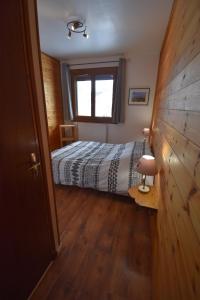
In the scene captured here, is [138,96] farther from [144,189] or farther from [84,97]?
[144,189]

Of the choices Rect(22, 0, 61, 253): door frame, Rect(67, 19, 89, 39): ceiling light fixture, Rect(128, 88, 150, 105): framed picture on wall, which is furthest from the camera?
Rect(128, 88, 150, 105): framed picture on wall

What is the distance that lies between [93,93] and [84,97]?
33 centimetres

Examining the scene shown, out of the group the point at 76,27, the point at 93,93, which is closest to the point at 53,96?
the point at 93,93

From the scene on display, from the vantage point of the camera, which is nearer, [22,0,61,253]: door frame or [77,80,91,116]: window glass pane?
[22,0,61,253]: door frame

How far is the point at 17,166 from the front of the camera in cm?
92

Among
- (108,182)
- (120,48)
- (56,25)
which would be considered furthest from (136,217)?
(120,48)

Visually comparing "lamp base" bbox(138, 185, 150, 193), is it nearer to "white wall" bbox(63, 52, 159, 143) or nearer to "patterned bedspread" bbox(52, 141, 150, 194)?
"patterned bedspread" bbox(52, 141, 150, 194)

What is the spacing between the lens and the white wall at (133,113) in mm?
3521

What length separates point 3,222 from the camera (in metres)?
0.85

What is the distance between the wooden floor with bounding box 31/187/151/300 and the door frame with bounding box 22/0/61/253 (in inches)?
13.6

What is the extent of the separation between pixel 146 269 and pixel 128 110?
342 cm

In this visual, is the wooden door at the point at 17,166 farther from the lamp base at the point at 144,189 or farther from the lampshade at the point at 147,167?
the lamp base at the point at 144,189

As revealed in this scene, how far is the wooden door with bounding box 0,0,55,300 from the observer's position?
0.80 metres

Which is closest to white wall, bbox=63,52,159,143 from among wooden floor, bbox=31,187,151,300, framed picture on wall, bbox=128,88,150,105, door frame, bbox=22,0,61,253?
framed picture on wall, bbox=128,88,150,105
